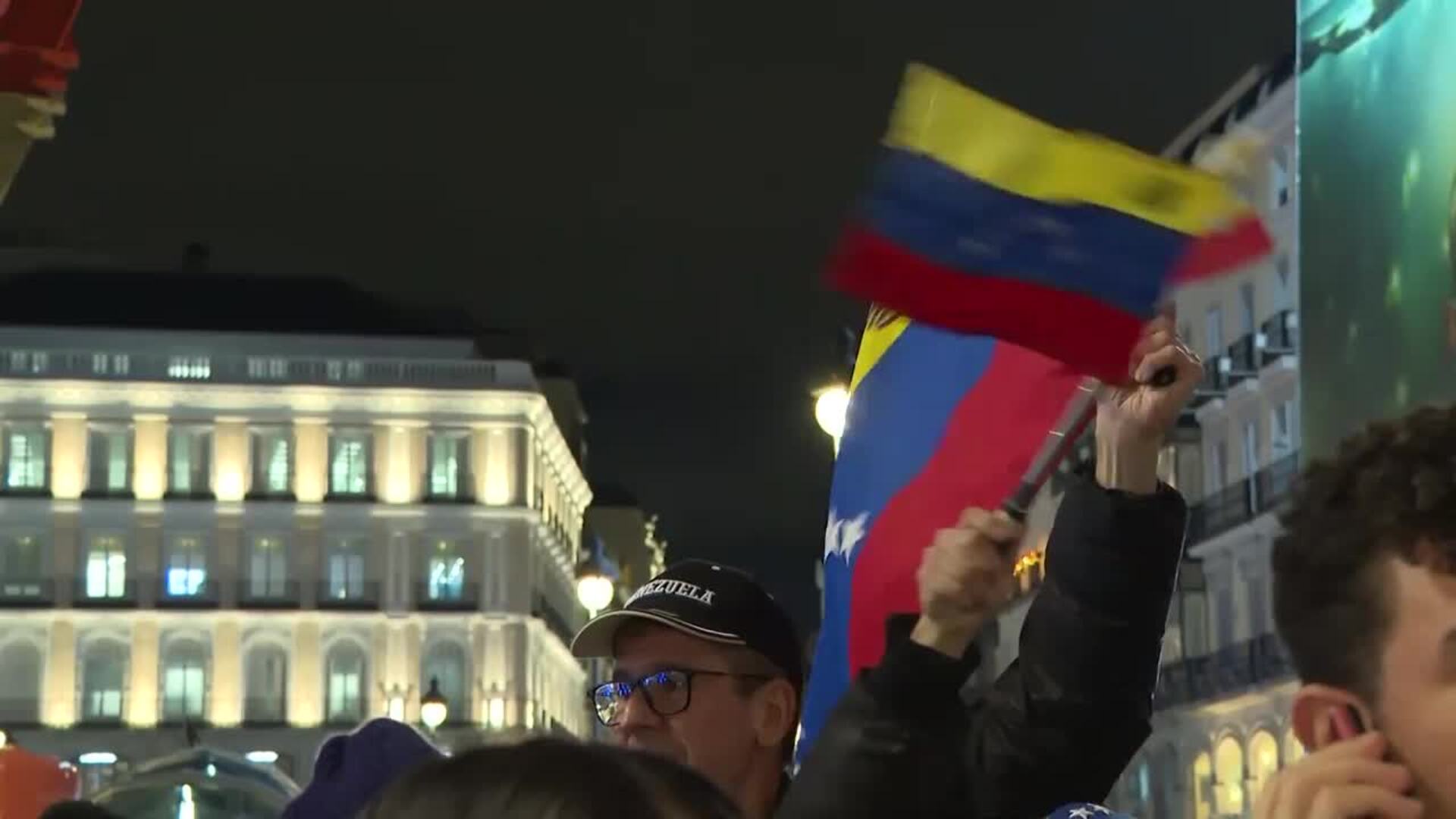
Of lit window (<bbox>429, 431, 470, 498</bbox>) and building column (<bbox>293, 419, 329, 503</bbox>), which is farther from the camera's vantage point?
lit window (<bbox>429, 431, 470, 498</bbox>)

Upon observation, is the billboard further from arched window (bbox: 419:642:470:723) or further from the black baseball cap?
arched window (bbox: 419:642:470:723)

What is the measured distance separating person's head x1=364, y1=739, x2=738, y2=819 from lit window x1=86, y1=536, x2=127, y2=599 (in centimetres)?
7043

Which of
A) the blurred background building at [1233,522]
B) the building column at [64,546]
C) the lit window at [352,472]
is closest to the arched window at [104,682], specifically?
the building column at [64,546]

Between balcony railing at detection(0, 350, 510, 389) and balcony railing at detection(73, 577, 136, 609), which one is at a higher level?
balcony railing at detection(0, 350, 510, 389)

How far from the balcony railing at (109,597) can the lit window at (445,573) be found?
8.63m

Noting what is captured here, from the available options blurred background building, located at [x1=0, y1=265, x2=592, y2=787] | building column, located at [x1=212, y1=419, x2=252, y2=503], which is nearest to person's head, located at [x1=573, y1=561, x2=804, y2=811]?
blurred background building, located at [x1=0, y1=265, x2=592, y2=787]

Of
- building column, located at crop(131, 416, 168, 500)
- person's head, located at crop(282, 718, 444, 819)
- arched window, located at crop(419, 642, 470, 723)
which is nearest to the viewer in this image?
person's head, located at crop(282, 718, 444, 819)

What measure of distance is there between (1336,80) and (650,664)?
3.69 m

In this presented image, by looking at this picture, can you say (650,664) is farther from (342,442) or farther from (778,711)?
(342,442)

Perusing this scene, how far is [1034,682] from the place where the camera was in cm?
290

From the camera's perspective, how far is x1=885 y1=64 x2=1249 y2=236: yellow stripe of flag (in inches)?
108

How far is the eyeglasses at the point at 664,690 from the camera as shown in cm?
390

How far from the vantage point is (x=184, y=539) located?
7075 centimetres

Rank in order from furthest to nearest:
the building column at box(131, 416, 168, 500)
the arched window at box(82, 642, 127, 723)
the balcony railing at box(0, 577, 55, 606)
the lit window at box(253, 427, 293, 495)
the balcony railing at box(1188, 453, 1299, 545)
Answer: the lit window at box(253, 427, 293, 495) < the building column at box(131, 416, 168, 500) < the arched window at box(82, 642, 127, 723) < the balcony railing at box(0, 577, 55, 606) < the balcony railing at box(1188, 453, 1299, 545)
